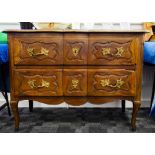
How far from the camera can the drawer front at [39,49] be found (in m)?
1.47

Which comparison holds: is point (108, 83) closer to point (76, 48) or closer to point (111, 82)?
point (111, 82)

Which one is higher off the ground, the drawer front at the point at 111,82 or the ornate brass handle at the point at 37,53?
the ornate brass handle at the point at 37,53

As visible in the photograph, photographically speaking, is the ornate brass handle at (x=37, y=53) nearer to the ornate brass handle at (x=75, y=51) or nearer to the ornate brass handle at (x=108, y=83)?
the ornate brass handle at (x=75, y=51)

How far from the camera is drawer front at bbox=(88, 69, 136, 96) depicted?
1.51m

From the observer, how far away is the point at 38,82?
1528 mm

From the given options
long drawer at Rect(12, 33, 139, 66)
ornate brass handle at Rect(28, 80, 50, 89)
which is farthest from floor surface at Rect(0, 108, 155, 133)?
long drawer at Rect(12, 33, 139, 66)

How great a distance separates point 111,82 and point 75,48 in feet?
1.07

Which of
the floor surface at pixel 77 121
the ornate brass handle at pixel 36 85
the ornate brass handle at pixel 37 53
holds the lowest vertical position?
the floor surface at pixel 77 121

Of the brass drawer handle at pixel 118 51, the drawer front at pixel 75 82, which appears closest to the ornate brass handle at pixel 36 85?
the drawer front at pixel 75 82

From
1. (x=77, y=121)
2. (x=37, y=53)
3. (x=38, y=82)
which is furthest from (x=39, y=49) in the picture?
(x=77, y=121)

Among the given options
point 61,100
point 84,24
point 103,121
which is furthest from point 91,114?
point 84,24

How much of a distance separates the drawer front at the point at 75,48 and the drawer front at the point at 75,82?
0.07 meters

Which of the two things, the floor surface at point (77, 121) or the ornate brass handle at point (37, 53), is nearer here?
the ornate brass handle at point (37, 53)
